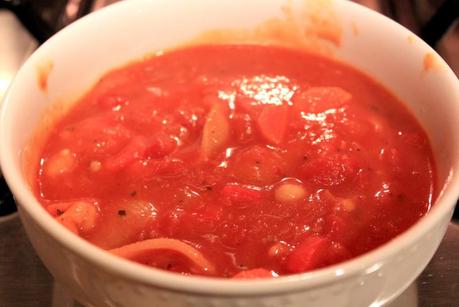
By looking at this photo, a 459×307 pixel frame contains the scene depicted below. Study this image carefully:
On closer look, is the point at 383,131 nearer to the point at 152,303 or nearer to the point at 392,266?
the point at 392,266

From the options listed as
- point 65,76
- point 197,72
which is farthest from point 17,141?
point 197,72

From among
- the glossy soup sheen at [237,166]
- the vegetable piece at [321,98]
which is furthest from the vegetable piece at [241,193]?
the vegetable piece at [321,98]

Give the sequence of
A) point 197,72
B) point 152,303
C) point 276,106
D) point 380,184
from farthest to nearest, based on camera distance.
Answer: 1. point 197,72
2. point 276,106
3. point 380,184
4. point 152,303

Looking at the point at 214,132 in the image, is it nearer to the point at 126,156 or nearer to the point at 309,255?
the point at 126,156

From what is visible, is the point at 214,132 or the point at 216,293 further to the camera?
the point at 214,132

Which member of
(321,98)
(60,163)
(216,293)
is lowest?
(321,98)

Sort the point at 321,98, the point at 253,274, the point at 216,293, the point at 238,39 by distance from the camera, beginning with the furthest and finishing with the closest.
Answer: the point at 238,39
the point at 321,98
the point at 253,274
the point at 216,293

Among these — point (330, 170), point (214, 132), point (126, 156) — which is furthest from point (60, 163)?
point (330, 170)
